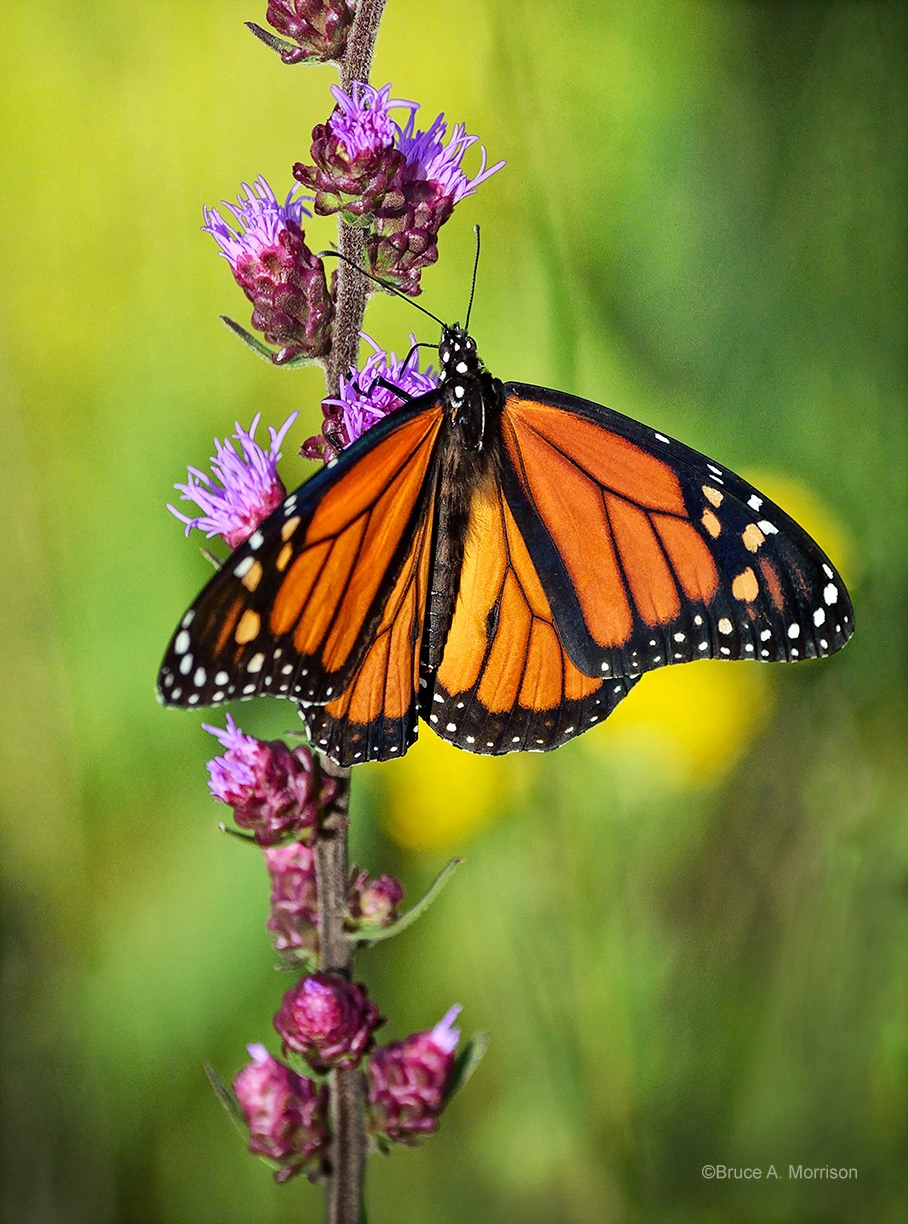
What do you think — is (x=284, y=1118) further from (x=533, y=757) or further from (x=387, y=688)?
(x=533, y=757)

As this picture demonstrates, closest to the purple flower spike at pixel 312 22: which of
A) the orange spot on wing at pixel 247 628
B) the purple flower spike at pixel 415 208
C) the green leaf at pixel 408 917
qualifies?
the purple flower spike at pixel 415 208

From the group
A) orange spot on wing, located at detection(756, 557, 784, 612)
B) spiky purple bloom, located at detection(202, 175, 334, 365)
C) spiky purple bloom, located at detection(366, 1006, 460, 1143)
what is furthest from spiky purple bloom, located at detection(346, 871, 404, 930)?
spiky purple bloom, located at detection(202, 175, 334, 365)

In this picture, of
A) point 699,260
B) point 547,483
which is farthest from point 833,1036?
point 699,260

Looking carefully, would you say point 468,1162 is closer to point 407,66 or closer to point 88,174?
point 88,174

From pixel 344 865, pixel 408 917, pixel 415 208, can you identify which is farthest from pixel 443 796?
pixel 415 208

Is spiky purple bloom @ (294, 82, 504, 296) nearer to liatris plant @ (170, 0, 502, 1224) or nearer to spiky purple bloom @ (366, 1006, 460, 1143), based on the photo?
liatris plant @ (170, 0, 502, 1224)
